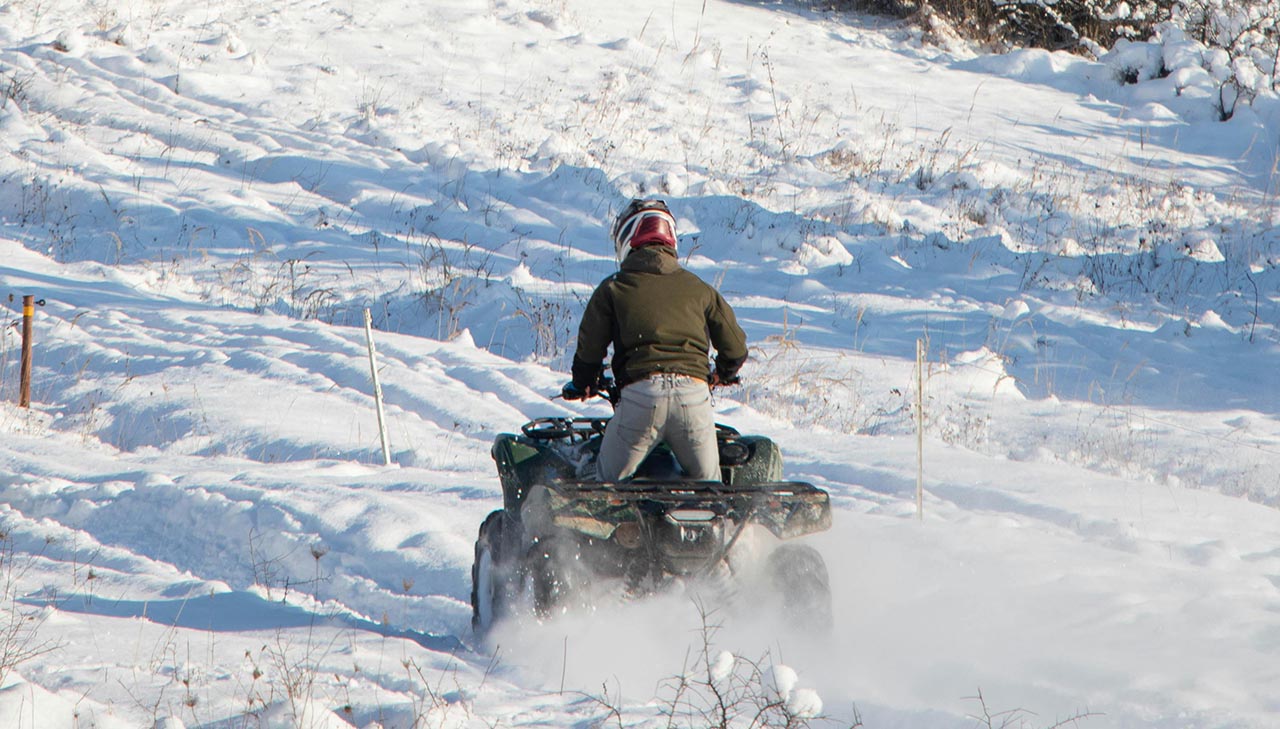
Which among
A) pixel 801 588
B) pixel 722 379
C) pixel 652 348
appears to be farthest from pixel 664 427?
pixel 801 588

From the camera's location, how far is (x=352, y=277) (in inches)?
468

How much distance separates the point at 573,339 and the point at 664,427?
5.79 meters

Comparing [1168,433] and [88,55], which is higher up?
[88,55]

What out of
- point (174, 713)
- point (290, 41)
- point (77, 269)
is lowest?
point (77, 269)

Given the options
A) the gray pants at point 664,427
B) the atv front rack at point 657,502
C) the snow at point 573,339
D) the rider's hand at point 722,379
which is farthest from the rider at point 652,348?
the snow at point 573,339

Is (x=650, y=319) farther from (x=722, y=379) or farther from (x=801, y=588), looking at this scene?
(x=801, y=588)

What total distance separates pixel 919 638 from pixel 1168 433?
187 inches

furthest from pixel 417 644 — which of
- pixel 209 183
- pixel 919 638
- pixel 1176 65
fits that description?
pixel 1176 65

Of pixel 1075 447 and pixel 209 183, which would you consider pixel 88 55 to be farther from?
pixel 1075 447

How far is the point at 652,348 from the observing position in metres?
4.79

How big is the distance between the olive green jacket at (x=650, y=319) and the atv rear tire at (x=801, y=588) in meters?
0.81

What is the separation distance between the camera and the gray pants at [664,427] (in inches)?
186

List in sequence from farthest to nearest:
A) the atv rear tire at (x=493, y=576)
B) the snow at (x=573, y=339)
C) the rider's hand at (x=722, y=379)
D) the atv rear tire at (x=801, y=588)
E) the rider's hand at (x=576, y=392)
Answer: the rider's hand at (x=722, y=379), the rider's hand at (x=576, y=392), the atv rear tire at (x=493, y=576), the atv rear tire at (x=801, y=588), the snow at (x=573, y=339)

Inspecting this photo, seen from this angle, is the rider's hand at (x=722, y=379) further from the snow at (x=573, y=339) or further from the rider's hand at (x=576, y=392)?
the snow at (x=573, y=339)
